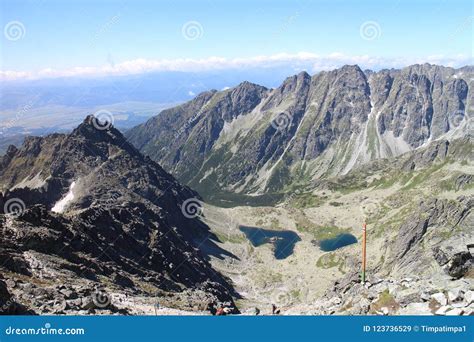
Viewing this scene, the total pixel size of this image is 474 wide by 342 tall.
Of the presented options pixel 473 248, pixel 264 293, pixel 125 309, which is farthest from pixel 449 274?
pixel 264 293

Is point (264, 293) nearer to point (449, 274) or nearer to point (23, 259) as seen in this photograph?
point (23, 259)

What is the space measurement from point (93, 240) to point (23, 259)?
36.0m

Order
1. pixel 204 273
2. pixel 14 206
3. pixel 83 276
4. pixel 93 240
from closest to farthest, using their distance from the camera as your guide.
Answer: pixel 83 276 → pixel 93 240 → pixel 204 273 → pixel 14 206

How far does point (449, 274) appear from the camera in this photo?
4375cm

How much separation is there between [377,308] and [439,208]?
169333mm

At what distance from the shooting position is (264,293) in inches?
6476

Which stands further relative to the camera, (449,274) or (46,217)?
(46,217)

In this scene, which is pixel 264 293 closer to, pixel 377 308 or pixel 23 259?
pixel 23 259

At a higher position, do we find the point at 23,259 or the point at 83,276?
the point at 23,259

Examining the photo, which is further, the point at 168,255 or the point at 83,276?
the point at 168,255

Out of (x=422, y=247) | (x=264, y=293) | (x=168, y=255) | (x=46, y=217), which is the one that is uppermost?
(x=46, y=217)

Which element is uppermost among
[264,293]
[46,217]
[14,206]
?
[46,217]
